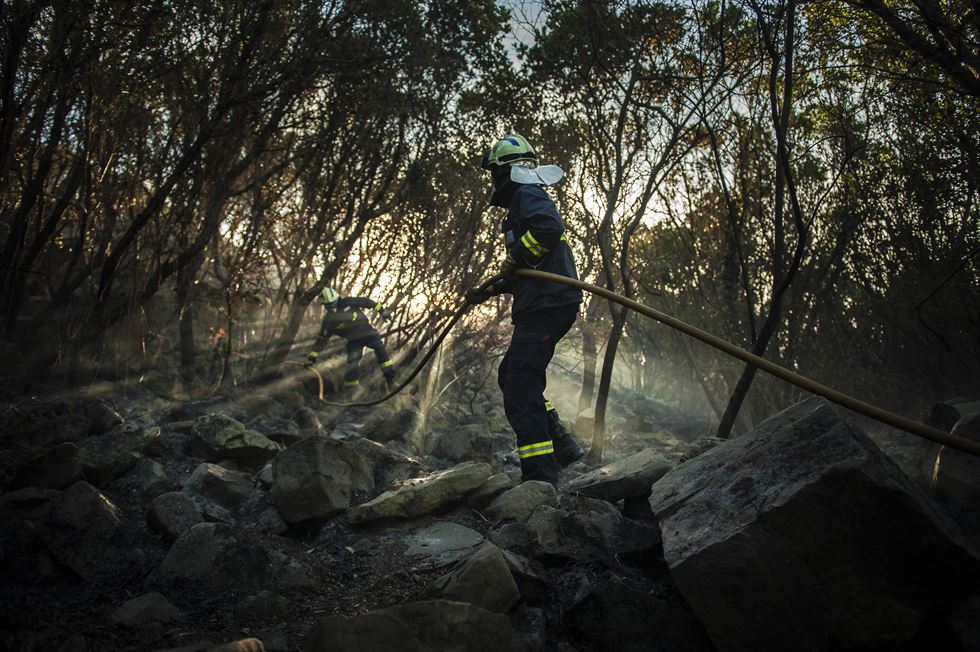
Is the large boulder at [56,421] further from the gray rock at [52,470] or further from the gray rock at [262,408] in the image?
the gray rock at [262,408]

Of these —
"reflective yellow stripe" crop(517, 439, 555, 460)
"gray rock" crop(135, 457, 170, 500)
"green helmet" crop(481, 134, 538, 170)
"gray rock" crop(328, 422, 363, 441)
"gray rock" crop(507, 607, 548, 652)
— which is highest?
"green helmet" crop(481, 134, 538, 170)

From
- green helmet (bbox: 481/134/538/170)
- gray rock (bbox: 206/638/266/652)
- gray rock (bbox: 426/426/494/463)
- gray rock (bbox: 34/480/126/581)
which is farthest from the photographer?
gray rock (bbox: 426/426/494/463)

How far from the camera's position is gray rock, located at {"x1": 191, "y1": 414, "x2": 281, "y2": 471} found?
12.2 ft

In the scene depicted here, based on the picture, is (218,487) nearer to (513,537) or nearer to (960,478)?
(513,537)

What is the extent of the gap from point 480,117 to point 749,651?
791 cm

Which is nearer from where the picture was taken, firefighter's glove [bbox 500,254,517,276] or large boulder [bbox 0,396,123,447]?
large boulder [bbox 0,396,123,447]

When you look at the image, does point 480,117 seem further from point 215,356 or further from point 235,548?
point 235,548

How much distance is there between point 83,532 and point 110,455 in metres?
0.89

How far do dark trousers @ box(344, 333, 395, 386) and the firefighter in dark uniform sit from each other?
5288 millimetres

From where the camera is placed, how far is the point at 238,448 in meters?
3.74

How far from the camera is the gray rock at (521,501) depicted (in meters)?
2.98

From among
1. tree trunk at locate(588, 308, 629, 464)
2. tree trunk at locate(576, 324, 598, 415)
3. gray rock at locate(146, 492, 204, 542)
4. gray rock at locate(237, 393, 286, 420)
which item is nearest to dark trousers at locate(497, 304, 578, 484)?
tree trunk at locate(588, 308, 629, 464)

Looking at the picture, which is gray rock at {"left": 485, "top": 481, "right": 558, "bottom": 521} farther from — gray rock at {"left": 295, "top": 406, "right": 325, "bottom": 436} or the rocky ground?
gray rock at {"left": 295, "top": 406, "right": 325, "bottom": 436}

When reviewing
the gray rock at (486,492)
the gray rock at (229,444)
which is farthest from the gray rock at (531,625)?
the gray rock at (229,444)
